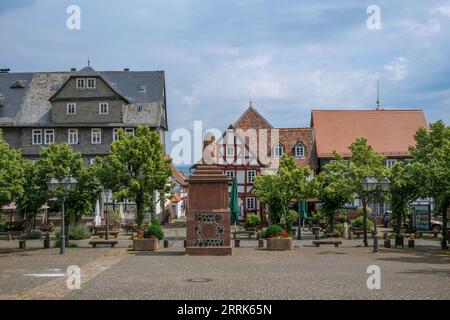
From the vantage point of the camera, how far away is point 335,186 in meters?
34.1

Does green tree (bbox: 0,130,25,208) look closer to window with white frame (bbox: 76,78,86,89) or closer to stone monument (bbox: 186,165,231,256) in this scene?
stone monument (bbox: 186,165,231,256)

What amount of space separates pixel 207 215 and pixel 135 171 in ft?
41.4

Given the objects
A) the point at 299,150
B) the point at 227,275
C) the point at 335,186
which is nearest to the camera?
the point at 227,275

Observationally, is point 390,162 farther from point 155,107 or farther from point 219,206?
point 219,206

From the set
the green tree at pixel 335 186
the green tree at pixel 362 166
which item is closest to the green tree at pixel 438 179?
the green tree at pixel 362 166

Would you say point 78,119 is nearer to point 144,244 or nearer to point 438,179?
point 144,244

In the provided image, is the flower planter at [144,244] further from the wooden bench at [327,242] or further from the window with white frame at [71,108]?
the window with white frame at [71,108]

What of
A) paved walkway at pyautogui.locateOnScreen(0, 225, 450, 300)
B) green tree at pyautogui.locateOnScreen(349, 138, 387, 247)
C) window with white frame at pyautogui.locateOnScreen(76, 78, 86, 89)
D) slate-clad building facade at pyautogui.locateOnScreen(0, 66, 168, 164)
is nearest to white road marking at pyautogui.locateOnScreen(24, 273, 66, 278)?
paved walkway at pyautogui.locateOnScreen(0, 225, 450, 300)

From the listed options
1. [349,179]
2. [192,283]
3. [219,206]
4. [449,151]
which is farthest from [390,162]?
[192,283]

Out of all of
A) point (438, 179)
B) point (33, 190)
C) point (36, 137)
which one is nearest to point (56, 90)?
point (36, 137)

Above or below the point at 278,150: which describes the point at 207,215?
below

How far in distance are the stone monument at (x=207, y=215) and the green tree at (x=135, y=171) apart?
10335mm

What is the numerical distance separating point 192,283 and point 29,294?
4.09 metres

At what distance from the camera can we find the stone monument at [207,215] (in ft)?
85.4
